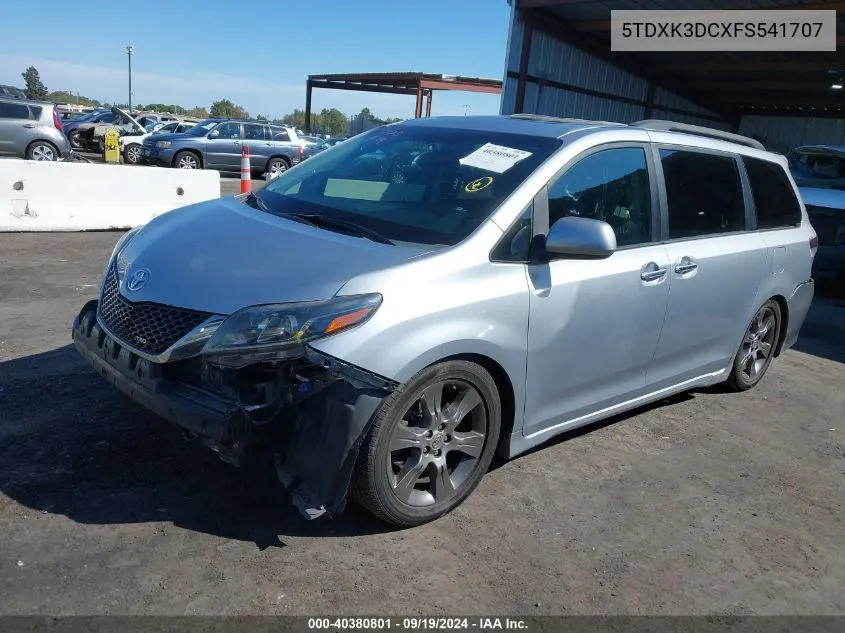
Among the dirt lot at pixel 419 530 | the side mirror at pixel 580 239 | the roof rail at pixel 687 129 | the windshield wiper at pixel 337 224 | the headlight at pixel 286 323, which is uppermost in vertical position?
the roof rail at pixel 687 129

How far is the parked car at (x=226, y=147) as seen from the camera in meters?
18.5

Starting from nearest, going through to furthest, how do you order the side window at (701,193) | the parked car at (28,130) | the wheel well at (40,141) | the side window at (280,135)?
1. the side window at (701,193)
2. the parked car at (28,130)
3. the wheel well at (40,141)
4. the side window at (280,135)

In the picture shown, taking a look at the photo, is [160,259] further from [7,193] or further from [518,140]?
[7,193]

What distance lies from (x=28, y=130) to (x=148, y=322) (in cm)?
1544

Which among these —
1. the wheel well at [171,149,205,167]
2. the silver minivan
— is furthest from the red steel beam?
the silver minivan

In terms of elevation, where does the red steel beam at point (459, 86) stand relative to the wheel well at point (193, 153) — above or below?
above

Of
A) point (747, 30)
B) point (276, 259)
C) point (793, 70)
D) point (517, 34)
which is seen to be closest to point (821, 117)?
point (793, 70)

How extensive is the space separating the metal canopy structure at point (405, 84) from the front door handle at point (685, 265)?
86.1 ft

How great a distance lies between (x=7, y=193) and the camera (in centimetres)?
817

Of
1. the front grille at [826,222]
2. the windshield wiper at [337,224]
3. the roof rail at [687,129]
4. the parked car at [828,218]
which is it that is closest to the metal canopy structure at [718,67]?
the parked car at [828,218]

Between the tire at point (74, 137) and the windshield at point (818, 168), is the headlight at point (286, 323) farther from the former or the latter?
the tire at point (74, 137)

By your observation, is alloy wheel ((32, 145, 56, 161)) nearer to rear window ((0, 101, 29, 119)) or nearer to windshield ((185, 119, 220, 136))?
rear window ((0, 101, 29, 119))

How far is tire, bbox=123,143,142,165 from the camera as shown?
20.5 meters

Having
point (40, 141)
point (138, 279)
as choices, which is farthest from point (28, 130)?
point (138, 279)
